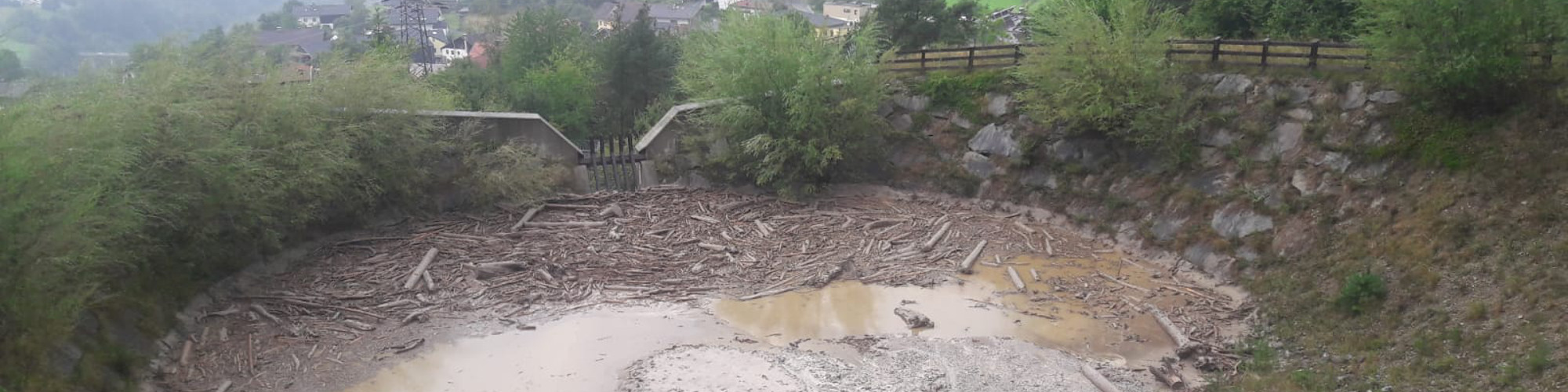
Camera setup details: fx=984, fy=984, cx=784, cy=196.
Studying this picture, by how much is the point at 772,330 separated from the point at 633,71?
18282 mm

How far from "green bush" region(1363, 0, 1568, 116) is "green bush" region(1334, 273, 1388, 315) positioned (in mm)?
4192

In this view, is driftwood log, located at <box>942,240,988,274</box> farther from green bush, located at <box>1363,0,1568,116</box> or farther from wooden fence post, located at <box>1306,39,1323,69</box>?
green bush, located at <box>1363,0,1568,116</box>

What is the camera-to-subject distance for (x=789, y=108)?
2209cm

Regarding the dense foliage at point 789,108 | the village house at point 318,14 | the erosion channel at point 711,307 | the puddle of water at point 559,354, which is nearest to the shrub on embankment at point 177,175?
the erosion channel at point 711,307

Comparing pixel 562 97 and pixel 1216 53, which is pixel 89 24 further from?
pixel 1216 53

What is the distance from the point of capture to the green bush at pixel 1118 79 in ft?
65.6

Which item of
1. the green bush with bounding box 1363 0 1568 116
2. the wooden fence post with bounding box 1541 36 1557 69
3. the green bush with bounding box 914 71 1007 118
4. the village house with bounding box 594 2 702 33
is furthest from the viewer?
the village house with bounding box 594 2 702 33

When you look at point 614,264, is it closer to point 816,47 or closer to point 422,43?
point 816,47

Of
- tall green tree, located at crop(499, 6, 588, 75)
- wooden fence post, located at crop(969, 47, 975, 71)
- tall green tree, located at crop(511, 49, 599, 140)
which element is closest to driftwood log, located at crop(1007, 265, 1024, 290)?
wooden fence post, located at crop(969, 47, 975, 71)

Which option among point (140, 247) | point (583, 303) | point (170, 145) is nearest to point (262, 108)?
point (170, 145)

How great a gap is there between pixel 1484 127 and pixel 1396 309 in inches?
188

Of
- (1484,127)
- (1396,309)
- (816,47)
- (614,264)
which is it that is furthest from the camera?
(816,47)

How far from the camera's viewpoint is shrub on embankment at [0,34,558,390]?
11117mm

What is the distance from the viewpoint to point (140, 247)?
14.0 metres
